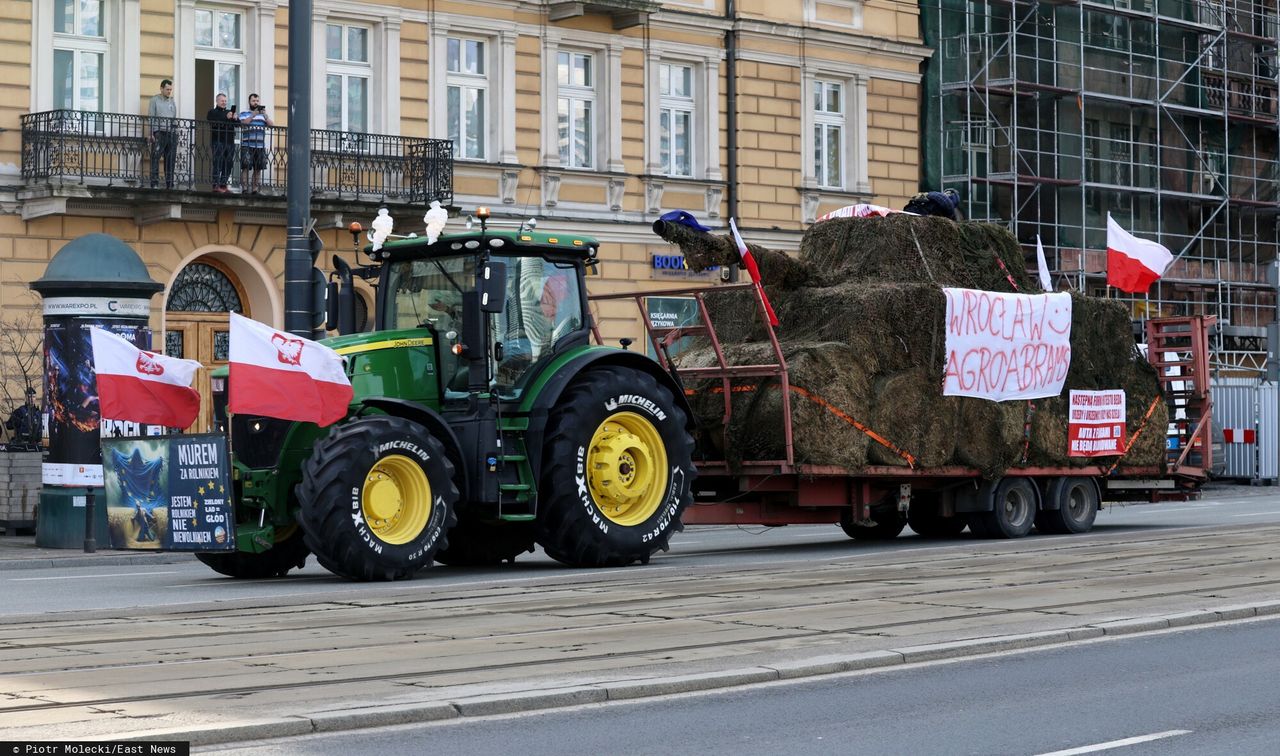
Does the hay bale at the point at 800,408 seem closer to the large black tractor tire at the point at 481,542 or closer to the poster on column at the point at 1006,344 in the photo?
the poster on column at the point at 1006,344

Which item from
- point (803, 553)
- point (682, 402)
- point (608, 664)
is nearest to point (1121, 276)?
point (803, 553)

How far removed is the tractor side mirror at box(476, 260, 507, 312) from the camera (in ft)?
53.2

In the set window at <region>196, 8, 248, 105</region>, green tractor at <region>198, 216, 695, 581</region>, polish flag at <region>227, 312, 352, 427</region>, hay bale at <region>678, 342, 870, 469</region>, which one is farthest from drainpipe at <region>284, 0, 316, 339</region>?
window at <region>196, 8, 248, 105</region>

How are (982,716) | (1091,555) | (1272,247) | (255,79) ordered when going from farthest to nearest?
(1272,247) → (255,79) → (1091,555) → (982,716)

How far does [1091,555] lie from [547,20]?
18.4 meters

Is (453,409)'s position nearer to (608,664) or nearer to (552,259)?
(552,259)

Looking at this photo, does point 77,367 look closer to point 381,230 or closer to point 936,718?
point 381,230

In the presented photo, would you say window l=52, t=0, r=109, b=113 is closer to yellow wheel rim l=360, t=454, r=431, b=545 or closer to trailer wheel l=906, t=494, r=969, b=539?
trailer wheel l=906, t=494, r=969, b=539

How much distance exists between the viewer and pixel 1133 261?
2495 cm

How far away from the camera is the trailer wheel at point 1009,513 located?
2119 centimetres

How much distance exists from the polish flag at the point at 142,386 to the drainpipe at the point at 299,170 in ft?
11.2

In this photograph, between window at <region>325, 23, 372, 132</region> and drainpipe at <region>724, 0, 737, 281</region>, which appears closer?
window at <region>325, 23, 372, 132</region>

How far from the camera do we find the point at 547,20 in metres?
33.5

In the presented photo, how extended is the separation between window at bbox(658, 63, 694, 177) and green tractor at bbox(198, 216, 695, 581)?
18147 millimetres
